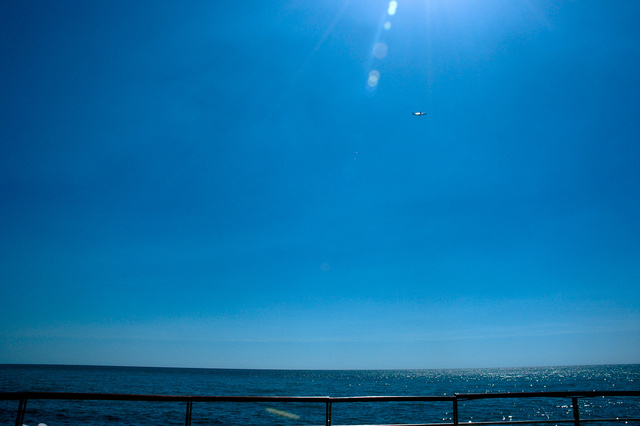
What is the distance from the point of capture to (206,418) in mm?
23188

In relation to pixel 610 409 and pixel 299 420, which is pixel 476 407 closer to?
pixel 610 409

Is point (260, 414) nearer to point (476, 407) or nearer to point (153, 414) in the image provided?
point (153, 414)

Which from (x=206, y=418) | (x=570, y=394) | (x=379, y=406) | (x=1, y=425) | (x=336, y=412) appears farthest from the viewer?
(x=379, y=406)

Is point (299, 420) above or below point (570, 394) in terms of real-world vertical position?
below

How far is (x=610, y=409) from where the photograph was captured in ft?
98.5

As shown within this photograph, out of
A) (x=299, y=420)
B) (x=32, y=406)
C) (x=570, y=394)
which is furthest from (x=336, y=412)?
(x=570, y=394)

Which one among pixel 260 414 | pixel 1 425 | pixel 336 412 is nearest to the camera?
pixel 1 425

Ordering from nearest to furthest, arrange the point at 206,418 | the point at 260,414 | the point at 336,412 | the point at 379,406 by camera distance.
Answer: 1. the point at 206,418
2. the point at 260,414
3. the point at 336,412
4. the point at 379,406

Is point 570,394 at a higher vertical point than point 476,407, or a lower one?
higher

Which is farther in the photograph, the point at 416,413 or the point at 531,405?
the point at 531,405

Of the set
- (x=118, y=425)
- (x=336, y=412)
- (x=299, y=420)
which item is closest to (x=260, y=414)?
(x=299, y=420)

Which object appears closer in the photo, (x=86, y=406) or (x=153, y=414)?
(x=153, y=414)

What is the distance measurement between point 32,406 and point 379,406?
80.1 ft

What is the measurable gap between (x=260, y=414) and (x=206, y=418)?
369cm
